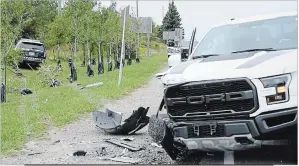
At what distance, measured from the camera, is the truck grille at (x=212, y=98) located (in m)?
5.71

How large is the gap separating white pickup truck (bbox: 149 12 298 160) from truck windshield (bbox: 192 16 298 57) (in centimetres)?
4

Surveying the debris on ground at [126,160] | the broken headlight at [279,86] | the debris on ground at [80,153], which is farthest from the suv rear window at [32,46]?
the broken headlight at [279,86]

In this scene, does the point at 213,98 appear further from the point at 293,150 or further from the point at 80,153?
the point at 80,153

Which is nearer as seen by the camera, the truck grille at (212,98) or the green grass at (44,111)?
the truck grille at (212,98)

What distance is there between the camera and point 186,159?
23.0 feet

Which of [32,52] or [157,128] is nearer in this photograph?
[157,128]

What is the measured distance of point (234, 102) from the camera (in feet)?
19.0

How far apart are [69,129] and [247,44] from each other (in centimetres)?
466

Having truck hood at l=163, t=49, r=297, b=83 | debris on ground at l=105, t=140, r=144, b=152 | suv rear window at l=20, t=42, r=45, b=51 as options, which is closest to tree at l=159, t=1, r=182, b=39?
suv rear window at l=20, t=42, r=45, b=51

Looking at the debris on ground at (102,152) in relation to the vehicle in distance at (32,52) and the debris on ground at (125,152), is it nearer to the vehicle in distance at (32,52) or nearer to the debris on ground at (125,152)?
the debris on ground at (125,152)

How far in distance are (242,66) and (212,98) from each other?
1.69 feet

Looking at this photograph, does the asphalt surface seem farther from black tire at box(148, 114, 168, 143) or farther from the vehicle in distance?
the vehicle in distance

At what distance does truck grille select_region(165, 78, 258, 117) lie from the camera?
5707mm

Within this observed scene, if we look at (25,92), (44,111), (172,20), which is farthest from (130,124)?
(172,20)
